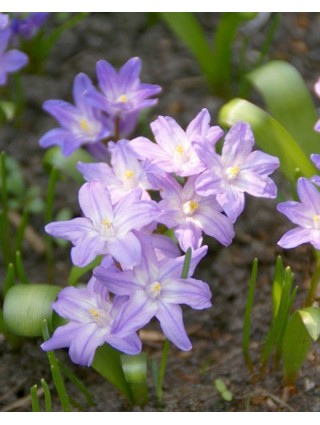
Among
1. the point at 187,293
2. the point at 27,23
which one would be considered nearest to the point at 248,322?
the point at 187,293

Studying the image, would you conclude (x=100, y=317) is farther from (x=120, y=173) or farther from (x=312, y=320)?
(x=312, y=320)

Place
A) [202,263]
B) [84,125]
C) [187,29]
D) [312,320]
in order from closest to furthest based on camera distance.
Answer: [312,320] → [84,125] → [202,263] → [187,29]

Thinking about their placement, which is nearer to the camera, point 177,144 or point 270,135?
point 177,144

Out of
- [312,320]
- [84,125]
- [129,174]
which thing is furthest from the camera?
[84,125]

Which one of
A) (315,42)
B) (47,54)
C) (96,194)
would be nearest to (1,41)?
(47,54)

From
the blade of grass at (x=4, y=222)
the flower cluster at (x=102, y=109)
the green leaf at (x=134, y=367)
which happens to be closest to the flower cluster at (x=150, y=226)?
the green leaf at (x=134, y=367)

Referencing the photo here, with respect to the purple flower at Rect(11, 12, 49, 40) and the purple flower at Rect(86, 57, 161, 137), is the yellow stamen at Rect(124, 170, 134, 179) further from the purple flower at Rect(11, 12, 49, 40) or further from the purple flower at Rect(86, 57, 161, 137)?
the purple flower at Rect(11, 12, 49, 40)

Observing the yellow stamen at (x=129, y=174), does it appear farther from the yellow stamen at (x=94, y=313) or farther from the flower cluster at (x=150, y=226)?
the yellow stamen at (x=94, y=313)

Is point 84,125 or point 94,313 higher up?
point 84,125
